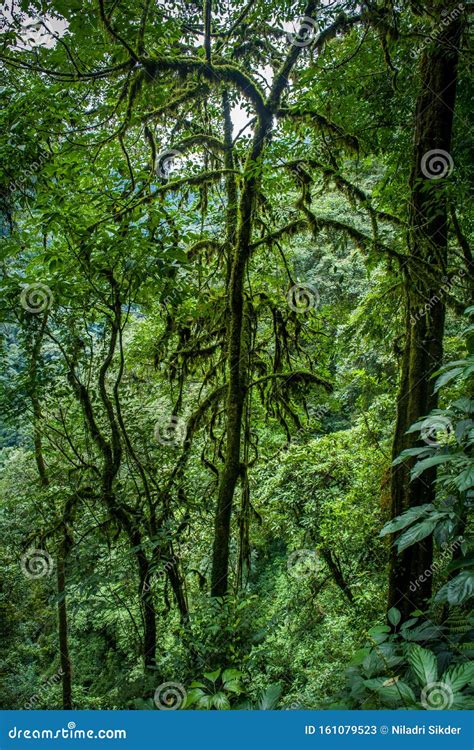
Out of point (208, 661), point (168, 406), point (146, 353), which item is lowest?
point (208, 661)

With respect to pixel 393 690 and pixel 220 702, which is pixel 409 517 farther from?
pixel 220 702

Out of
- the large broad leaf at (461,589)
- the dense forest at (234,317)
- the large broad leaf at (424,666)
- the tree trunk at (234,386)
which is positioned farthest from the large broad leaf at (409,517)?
the tree trunk at (234,386)

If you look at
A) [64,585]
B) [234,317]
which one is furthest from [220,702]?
[64,585]

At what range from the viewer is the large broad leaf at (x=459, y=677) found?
5.48 ft

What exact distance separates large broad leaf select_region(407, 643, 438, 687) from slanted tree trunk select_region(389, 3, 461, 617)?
1.44 meters

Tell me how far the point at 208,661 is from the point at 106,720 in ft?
5.41

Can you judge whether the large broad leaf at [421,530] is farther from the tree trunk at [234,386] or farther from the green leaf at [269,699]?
the tree trunk at [234,386]

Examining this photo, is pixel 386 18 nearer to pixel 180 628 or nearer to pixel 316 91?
pixel 316 91

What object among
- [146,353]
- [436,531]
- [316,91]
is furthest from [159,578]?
[316,91]

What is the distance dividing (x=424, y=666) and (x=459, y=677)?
12cm

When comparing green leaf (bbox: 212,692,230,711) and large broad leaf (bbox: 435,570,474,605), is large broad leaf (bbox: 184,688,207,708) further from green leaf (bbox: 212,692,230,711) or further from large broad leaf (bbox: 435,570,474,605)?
large broad leaf (bbox: 435,570,474,605)

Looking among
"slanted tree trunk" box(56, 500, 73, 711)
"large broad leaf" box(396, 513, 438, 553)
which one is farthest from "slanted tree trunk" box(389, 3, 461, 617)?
"slanted tree trunk" box(56, 500, 73, 711)

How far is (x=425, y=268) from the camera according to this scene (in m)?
3.58

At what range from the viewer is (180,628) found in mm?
3730
